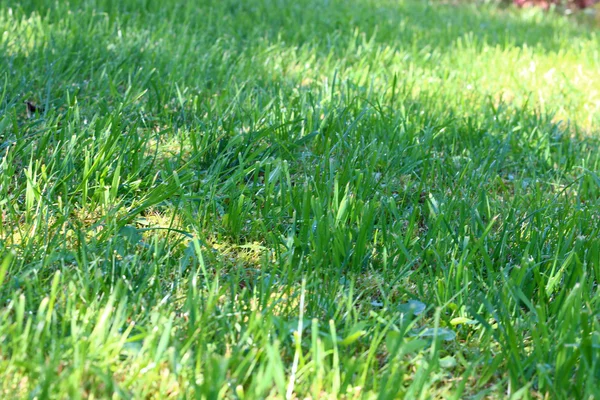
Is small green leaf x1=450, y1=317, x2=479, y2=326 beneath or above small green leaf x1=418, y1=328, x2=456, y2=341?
above

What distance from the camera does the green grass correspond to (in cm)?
149

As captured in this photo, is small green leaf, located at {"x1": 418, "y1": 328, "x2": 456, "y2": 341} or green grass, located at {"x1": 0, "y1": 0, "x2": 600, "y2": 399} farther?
small green leaf, located at {"x1": 418, "y1": 328, "x2": 456, "y2": 341}

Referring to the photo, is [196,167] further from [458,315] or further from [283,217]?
[458,315]

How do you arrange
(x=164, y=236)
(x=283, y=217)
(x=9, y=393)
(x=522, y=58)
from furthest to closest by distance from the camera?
1. (x=522, y=58)
2. (x=283, y=217)
3. (x=164, y=236)
4. (x=9, y=393)

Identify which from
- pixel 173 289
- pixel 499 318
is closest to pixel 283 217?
pixel 173 289

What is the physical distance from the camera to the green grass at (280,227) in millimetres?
1490

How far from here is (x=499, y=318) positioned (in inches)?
69.4

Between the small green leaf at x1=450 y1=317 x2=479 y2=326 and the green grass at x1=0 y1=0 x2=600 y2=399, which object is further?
the small green leaf at x1=450 y1=317 x2=479 y2=326

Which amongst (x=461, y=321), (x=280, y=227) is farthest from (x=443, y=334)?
(x=280, y=227)

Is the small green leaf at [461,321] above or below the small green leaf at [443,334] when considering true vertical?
above

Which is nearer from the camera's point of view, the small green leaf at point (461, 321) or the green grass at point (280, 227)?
the green grass at point (280, 227)

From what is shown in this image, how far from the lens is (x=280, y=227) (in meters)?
2.21

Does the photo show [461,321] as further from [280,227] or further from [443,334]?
[280,227]

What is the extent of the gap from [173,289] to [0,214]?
0.59 meters
